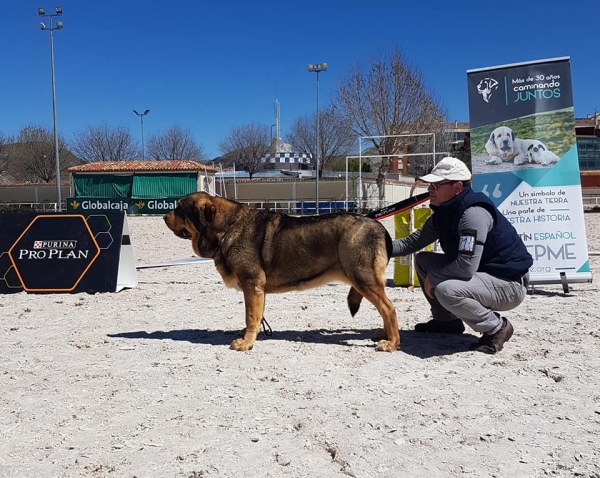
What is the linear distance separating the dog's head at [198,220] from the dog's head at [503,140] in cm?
421

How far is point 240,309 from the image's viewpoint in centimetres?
→ 738

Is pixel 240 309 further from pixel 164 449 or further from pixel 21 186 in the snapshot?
pixel 21 186

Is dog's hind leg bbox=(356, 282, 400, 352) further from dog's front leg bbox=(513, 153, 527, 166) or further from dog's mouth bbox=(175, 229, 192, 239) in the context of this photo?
dog's front leg bbox=(513, 153, 527, 166)

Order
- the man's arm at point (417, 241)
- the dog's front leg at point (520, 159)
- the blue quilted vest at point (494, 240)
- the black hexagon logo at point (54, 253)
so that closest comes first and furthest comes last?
the blue quilted vest at point (494, 240), the man's arm at point (417, 241), the dog's front leg at point (520, 159), the black hexagon logo at point (54, 253)

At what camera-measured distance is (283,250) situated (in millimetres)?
5523

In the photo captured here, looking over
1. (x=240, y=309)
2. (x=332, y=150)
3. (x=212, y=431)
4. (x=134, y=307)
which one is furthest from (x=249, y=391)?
(x=332, y=150)

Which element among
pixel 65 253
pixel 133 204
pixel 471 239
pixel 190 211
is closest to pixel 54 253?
pixel 65 253

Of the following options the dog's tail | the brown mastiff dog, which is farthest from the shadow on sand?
the dog's tail

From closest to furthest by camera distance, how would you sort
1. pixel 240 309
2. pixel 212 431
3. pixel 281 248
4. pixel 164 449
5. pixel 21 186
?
1. pixel 164 449
2. pixel 212 431
3. pixel 281 248
4. pixel 240 309
5. pixel 21 186

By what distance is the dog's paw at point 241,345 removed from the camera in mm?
5312

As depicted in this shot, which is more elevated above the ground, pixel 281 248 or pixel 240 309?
pixel 281 248

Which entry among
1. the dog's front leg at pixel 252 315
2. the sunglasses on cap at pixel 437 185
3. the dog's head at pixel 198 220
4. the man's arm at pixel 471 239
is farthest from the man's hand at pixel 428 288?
the dog's head at pixel 198 220

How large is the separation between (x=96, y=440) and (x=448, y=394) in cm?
234

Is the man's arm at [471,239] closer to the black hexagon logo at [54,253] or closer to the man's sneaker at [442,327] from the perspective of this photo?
the man's sneaker at [442,327]
